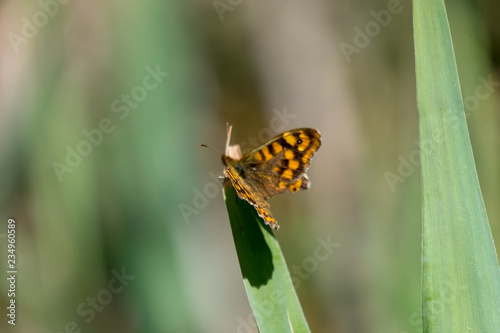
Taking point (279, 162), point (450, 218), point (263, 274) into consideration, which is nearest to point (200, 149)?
point (279, 162)

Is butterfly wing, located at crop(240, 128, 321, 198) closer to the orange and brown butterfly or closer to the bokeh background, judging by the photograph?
the orange and brown butterfly

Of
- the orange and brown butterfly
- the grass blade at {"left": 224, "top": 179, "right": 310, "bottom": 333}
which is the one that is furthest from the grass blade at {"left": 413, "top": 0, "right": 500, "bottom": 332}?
the orange and brown butterfly

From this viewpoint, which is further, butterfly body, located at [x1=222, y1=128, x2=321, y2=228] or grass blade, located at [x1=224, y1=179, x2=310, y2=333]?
butterfly body, located at [x1=222, y1=128, x2=321, y2=228]

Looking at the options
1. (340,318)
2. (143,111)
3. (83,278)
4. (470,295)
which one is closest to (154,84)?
(143,111)

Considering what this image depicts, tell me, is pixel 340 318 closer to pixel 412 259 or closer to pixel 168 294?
pixel 412 259

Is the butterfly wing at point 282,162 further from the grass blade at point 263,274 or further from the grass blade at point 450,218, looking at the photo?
the grass blade at point 450,218

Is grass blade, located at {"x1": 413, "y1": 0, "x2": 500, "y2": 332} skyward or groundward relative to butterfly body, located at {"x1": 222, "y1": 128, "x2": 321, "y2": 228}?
groundward
